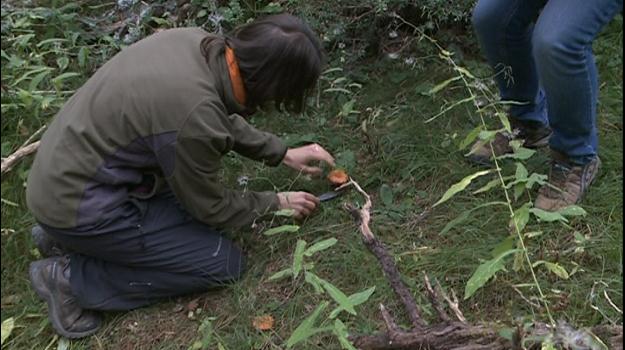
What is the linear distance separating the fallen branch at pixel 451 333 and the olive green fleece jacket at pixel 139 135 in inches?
21.1

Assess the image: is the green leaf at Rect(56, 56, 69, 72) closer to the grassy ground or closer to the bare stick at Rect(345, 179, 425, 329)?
the grassy ground

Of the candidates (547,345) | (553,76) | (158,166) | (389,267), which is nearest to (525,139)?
(553,76)

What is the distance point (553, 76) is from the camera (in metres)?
2.33

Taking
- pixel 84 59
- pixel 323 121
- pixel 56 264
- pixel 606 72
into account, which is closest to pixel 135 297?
pixel 56 264

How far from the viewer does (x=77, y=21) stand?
394cm

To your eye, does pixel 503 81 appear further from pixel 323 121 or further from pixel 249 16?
pixel 249 16

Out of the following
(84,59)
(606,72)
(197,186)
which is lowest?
(84,59)

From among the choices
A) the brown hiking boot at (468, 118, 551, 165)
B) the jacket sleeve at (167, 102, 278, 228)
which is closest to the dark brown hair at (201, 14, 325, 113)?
the jacket sleeve at (167, 102, 278, 228)

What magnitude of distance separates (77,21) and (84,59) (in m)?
0.52

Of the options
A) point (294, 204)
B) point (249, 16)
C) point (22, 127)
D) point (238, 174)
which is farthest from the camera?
point (249, 16)

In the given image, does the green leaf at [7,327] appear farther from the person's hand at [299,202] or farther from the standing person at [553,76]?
the standing person at [553,76]

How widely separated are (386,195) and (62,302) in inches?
51.1

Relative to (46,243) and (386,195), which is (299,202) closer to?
(386,195)

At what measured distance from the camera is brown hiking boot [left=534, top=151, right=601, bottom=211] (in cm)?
254
